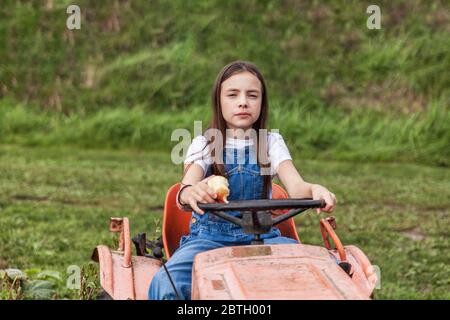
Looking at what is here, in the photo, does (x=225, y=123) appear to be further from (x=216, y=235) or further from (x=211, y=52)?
(x=211, y=52)

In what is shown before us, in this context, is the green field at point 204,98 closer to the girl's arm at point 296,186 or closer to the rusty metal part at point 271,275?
the girl's arm at point 296,186

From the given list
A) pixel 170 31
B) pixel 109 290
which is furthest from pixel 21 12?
pixel 109 290

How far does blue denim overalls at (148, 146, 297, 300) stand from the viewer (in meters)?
3.22

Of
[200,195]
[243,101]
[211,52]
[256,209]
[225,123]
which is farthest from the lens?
[211,52]

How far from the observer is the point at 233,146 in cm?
380

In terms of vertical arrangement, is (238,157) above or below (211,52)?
below

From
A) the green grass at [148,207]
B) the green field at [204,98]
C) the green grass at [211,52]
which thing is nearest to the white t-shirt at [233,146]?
the green grass at [148,207]

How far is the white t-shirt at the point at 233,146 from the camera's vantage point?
12.4 feet

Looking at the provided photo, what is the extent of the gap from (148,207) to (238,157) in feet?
12.9

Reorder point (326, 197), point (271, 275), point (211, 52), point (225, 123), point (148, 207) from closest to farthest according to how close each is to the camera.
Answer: point (271, 275) → point (326, 197) → point (225, 123) → point (148, 207) → point (211, 52)

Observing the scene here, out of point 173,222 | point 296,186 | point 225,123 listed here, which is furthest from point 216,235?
point 225,123

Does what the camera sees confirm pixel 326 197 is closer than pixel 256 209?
No

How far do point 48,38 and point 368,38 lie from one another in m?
4.16
